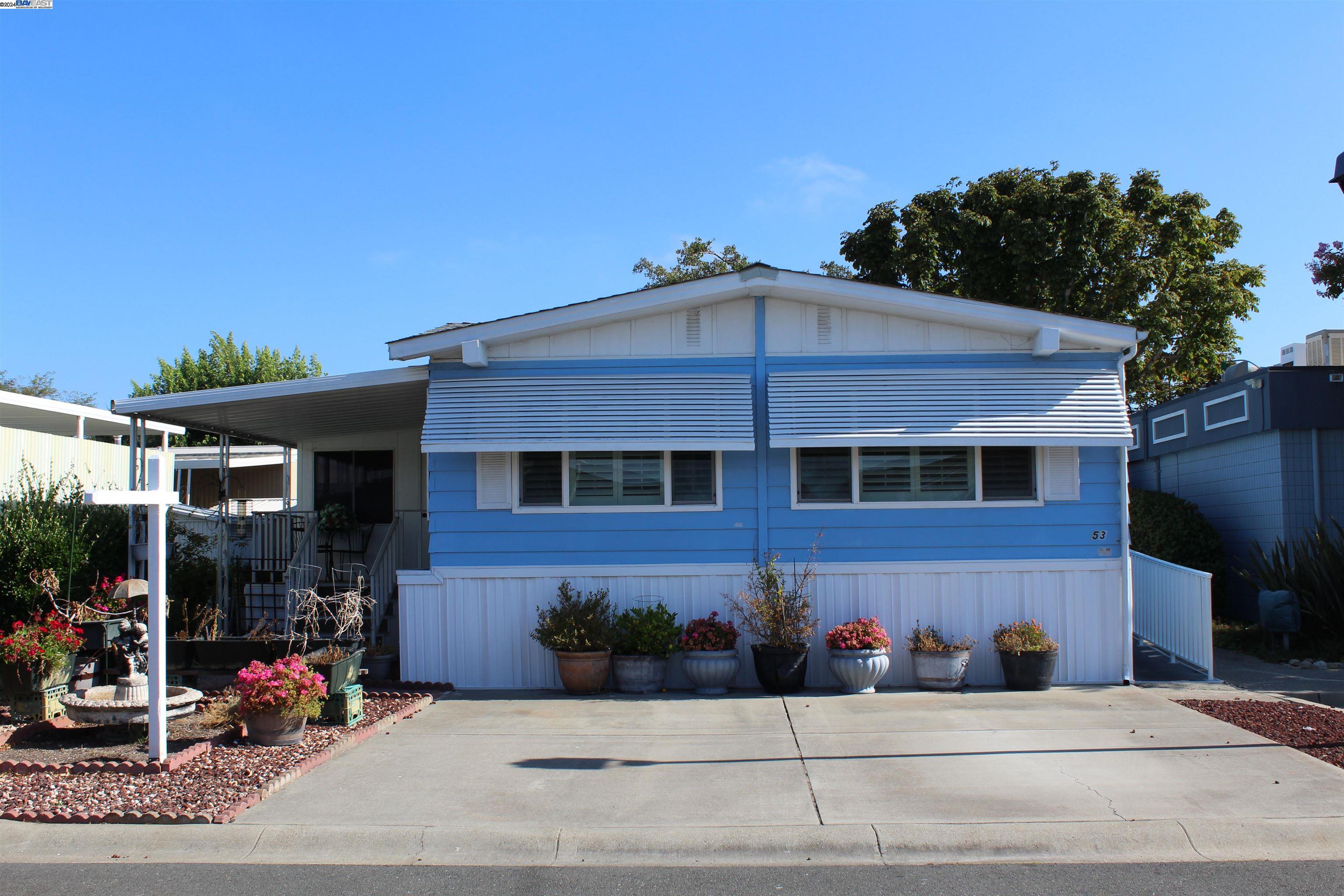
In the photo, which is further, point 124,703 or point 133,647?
point 133,647

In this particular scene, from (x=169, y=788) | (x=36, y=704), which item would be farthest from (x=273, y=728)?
(x=36, y=704)

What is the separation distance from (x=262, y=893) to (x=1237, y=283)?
20696mm

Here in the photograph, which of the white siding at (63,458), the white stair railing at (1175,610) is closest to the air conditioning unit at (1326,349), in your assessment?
the white stair railing at (1175,610)

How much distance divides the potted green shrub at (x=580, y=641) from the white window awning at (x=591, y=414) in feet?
Answer: 5.10

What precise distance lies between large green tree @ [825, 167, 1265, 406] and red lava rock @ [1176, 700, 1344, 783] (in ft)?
35.4

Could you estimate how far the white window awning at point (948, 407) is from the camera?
9.41m

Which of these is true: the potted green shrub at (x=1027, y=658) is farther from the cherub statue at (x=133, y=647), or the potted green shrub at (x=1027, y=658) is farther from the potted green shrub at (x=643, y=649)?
the cherub statue at (x=133, y=647)

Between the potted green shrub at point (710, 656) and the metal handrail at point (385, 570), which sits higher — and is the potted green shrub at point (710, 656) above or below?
below

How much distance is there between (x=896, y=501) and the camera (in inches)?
384

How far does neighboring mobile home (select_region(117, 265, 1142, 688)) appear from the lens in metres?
9.53

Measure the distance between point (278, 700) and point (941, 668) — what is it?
593cm

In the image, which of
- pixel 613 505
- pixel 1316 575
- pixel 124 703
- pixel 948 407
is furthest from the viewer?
pixel 1316 575

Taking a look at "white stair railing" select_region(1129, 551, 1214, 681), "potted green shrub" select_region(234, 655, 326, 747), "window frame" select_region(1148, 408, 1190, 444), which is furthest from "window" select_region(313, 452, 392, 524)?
"window frame" select_region(1148, 408, 1190, 444)

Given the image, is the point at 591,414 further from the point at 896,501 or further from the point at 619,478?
the point at 896,501
